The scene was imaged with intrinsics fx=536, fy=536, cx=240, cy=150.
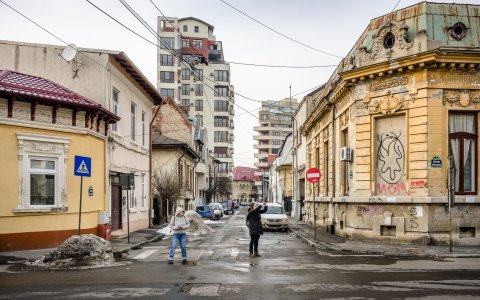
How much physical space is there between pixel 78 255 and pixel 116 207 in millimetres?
10120

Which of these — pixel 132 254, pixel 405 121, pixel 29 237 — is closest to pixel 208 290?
pixel 132 254

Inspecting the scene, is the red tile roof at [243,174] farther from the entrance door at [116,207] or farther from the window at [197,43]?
the entrance door at [116,207]

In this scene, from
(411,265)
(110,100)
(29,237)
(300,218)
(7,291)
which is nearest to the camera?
(7,291)

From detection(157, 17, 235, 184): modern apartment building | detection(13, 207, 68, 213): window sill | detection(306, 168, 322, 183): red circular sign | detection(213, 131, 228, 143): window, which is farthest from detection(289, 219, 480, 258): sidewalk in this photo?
detection(213, 131, 228, 143): window

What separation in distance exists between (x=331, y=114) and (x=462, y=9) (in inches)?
338

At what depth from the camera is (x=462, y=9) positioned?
763 inches

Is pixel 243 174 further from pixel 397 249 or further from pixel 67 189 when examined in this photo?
pixel 397 249

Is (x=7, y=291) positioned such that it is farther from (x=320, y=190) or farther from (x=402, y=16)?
(x=320, y=190)

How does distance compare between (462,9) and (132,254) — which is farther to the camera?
(462,9)

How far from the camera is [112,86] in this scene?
73.6 feet

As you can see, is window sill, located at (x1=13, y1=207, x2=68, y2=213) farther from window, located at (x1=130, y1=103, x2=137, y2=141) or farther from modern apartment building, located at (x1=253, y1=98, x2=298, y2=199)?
modern apartment building, located at (x1=253, y1=98, x2=298, y2=199)

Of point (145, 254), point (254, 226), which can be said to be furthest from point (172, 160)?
point (254, 226)

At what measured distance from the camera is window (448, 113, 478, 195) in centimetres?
1914

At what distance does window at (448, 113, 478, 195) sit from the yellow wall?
1294 centimetres
